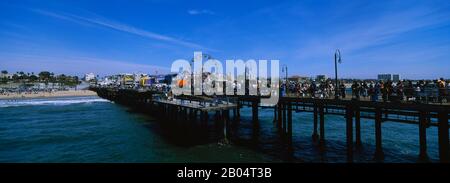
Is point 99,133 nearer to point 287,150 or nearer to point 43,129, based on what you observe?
point 43,129

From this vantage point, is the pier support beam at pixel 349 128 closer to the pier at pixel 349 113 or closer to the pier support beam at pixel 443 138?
the pier at pixel 349 113

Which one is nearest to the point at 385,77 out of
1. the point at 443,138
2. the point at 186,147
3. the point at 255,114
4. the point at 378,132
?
the point at 378,132

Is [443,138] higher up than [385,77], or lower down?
lower down

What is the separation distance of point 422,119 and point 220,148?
12.0 m

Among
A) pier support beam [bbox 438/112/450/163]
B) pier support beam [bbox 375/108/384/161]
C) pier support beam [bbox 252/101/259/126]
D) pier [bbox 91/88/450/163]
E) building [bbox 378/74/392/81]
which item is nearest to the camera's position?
pier support beam [bbox 438/112/450/163]

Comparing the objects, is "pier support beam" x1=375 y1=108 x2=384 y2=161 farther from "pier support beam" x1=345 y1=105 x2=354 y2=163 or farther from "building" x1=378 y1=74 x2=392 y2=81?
"building" x1=378 y1=74 x2=392 y2=81

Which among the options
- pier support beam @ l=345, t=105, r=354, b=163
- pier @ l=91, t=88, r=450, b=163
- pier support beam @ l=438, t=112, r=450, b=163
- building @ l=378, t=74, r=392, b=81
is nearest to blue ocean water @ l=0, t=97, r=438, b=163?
pier support beam @ l=345, t=105, r=354, b=163

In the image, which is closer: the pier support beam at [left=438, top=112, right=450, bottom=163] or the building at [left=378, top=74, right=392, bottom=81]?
the pier support beam at [left=438, top=112, right=450, bottom=163]

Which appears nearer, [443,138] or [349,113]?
[443,138]

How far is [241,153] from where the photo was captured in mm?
20281

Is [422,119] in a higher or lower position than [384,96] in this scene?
→ lower

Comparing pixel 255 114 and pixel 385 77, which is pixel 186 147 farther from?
pixel 385 77

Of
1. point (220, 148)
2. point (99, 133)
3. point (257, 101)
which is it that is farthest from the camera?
point (99, 133)

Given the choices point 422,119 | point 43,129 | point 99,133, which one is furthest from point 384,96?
point 43,129
